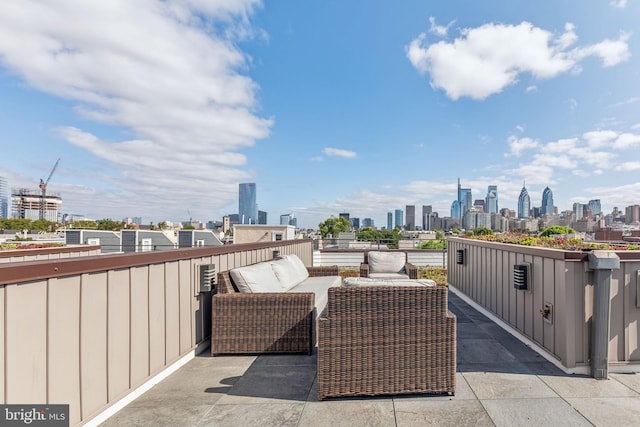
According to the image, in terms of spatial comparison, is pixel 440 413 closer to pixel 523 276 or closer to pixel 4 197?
pixel 523 276

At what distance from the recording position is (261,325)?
289 centimetres

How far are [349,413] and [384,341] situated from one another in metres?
0.49

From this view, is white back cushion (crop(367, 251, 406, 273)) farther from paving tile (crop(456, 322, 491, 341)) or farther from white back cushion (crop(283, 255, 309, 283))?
paving tile (crop(456, 322, 491, 341))

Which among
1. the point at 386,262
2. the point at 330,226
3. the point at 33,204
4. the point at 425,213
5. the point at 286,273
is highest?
the point at 33,204

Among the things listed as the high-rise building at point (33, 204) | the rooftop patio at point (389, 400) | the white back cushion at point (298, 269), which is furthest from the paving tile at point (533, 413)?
the high-rise building at point (33, 204)

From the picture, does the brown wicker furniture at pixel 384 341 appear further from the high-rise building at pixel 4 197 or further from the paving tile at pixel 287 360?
the high-rise building at pixel 4 197

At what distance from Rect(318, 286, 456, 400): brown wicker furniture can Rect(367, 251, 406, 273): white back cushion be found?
12.0 ft

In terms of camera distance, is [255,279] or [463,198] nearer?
[255,279]

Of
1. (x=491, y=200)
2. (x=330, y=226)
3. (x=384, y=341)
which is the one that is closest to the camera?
(x=384, y=341)

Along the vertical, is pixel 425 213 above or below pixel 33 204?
below

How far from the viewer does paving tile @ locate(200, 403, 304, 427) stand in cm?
180
